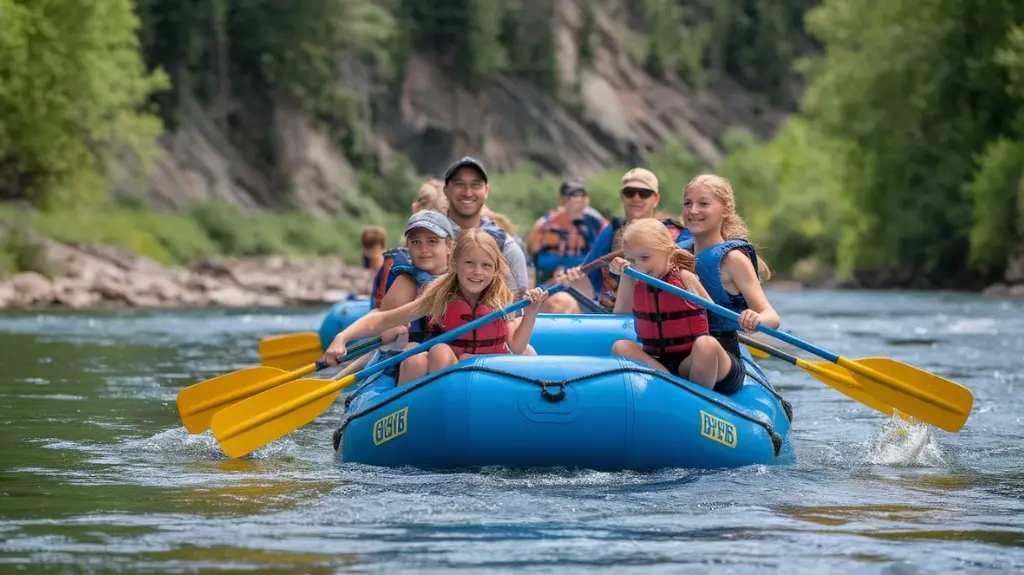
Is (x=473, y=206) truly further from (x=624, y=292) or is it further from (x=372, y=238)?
(x=372, y=238)

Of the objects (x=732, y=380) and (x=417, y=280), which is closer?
(x=732, y=380)

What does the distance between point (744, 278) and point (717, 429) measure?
0.67 metres

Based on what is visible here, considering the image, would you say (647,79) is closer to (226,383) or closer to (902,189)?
(902,189)

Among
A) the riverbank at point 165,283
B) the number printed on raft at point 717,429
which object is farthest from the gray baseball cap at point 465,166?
the riverbank at point 165,283

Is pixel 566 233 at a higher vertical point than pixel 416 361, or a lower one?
higher

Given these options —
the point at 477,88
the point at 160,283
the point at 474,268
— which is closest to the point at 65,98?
the point at 160,283

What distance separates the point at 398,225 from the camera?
3928 cm

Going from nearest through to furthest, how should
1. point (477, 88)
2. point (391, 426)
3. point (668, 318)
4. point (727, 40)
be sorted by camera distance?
1. point (391, 426)
2. point (668, 318)
3. point (477, 88)
4. point (727, 40)

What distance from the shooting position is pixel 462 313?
7023mm

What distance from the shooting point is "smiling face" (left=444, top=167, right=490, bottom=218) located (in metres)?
7.77

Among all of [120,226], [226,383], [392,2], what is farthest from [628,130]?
[226,383]

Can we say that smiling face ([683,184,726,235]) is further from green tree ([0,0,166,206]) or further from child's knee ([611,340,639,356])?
green tree ([0,0,166,206])

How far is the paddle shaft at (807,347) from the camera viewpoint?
21.7 feet

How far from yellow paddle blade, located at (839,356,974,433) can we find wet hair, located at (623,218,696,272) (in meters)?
0.94
